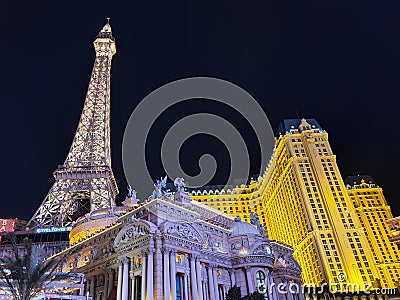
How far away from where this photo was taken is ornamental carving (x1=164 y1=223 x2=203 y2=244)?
41.4 metres

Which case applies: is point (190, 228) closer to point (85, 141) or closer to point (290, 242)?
point (85, 141)

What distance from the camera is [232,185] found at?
152000mm

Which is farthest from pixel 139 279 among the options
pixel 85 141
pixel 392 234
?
pixel 392 234

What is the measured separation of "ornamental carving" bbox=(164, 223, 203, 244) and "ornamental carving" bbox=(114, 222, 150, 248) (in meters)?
2.59

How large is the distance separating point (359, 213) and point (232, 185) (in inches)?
2072

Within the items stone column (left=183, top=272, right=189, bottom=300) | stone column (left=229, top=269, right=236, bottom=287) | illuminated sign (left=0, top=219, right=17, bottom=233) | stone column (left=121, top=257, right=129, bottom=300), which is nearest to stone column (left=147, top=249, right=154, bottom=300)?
stone column (left=121, top=257, right=129, bottom=300)

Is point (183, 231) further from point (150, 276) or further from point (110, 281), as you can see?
point (110, 281)

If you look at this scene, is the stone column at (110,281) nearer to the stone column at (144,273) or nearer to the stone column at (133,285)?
the stone column at (133,285)

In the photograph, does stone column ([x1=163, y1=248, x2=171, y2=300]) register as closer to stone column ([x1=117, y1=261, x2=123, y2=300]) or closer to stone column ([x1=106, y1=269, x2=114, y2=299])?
stone column ([x1=117, y1=261, x2=123, y2=300])

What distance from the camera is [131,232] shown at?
42.3 m

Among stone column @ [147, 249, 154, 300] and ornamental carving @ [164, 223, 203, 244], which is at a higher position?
ornamental carving @ [164, 223, 203, 244]

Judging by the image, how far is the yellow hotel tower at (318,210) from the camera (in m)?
92.1

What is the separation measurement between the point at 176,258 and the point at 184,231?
3.43 m

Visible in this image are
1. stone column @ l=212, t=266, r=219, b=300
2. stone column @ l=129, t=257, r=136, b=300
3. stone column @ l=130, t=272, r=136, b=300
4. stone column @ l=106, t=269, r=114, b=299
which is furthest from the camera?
stone column @ l=106, t=269, r=114, b=299
